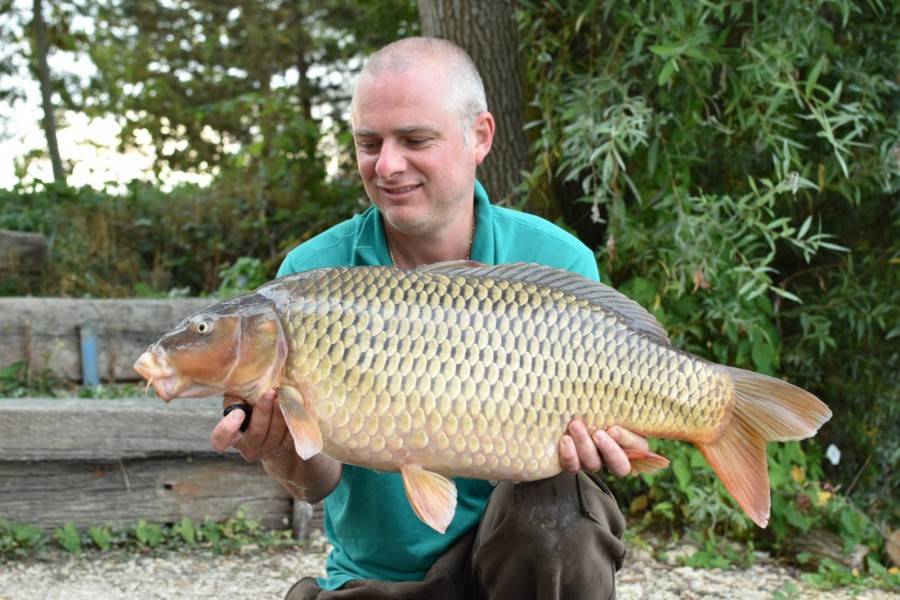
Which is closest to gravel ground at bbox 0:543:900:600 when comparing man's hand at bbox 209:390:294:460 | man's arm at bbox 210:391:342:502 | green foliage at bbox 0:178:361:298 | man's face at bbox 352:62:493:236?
man's arm at bbox 210:391:342:502

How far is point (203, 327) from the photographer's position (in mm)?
1267

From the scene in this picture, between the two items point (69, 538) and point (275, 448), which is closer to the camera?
point (275, 448)

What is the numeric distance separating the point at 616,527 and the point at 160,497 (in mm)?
1464

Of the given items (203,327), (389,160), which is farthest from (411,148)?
(203,327)

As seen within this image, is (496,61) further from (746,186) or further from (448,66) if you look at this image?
(448,66)

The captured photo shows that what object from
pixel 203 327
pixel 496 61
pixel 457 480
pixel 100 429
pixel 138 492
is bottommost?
pixel 138 492

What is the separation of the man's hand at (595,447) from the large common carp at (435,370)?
0.01 m

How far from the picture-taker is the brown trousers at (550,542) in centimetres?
146

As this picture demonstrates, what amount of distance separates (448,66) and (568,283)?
463 mm

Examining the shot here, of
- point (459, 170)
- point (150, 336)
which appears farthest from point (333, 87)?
point (459, 170)

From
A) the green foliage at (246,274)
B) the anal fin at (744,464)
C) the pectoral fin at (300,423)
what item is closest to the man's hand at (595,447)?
the anal fin at (744,464)

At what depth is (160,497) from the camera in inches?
103

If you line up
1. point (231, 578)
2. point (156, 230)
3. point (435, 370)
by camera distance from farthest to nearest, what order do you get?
1. point (156, 230)
2. point (231, 578)
3. point (435, 370)

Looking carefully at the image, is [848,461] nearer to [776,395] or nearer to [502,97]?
[502,97]
